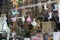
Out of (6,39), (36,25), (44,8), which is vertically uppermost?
(44,8)

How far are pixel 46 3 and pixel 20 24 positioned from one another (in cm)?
41

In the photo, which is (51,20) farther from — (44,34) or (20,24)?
(20,24)

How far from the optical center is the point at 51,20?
2.08 m

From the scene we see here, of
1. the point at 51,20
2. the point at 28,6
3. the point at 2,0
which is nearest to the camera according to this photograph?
the point at 51,20

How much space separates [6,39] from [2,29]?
137mm

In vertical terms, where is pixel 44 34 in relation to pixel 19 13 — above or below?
below

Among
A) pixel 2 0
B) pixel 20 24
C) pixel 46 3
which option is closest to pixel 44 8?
pixel 46 3

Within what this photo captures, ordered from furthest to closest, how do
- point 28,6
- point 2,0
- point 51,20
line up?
point 2,0
point 28,6
point 51,20

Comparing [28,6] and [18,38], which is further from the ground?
[28,6]

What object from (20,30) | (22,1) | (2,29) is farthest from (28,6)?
(2,29)

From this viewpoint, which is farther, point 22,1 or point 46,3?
point 22,1

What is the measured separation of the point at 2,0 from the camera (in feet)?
7.81

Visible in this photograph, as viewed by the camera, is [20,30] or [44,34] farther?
[20,30]

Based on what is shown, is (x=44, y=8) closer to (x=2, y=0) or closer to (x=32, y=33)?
(x=32, y=33)
